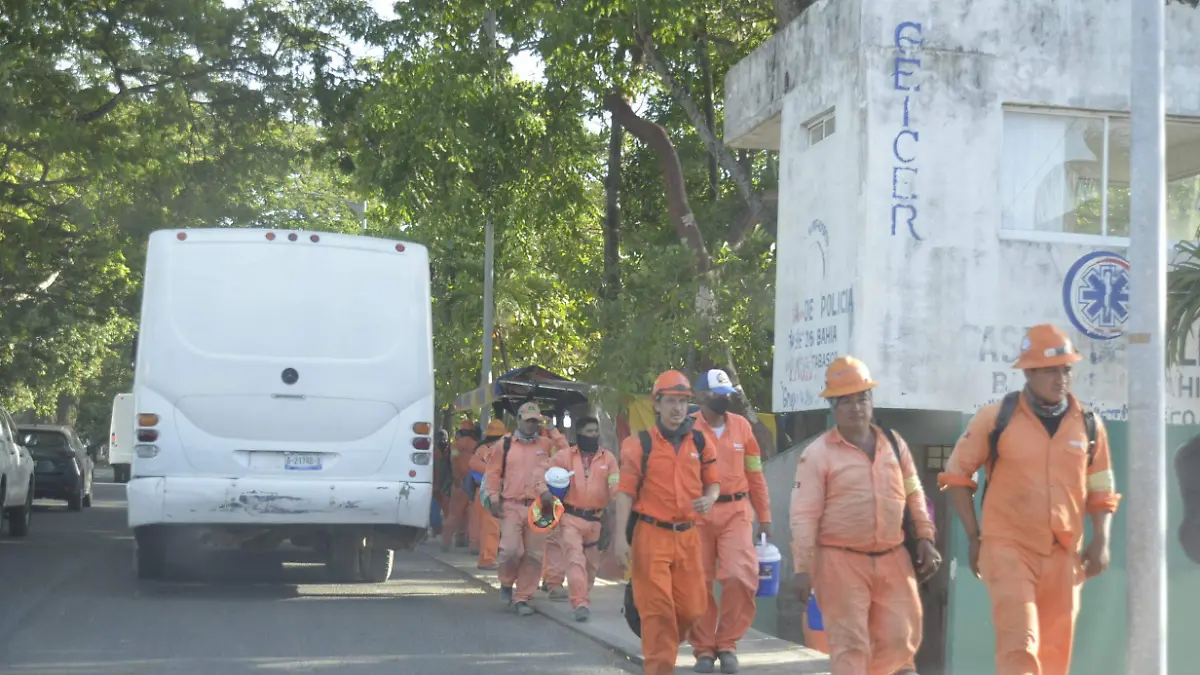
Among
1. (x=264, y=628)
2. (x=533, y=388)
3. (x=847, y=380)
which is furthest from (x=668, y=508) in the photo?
(x=533, y=388)

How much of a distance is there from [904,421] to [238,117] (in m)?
10.6

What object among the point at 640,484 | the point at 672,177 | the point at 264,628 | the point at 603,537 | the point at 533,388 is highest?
the point at 672,177

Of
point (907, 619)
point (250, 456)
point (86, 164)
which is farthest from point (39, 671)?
point (86, 164)

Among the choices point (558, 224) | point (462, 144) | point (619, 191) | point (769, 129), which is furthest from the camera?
point (619, 191)

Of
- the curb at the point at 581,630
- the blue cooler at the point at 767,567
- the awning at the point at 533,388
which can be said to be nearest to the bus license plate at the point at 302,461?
the curb at the point at 581,630

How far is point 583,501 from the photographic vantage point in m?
13.5

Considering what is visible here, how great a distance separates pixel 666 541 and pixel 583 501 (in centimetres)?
415

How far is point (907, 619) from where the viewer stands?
25.1 feet

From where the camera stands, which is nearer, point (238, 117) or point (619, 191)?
point (238, 117)

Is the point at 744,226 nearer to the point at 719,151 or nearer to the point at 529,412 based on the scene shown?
the point at 719,151

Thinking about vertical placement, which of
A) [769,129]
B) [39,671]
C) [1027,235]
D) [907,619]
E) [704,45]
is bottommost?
[39,671]

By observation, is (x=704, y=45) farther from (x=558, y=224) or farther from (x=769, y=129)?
(x=769, y=129)

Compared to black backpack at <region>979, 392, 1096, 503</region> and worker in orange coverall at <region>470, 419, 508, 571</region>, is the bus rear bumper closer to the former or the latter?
worker in orange coverall at <region>470, 419, 508, 571</region>

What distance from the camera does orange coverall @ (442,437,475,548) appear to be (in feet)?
75.2
